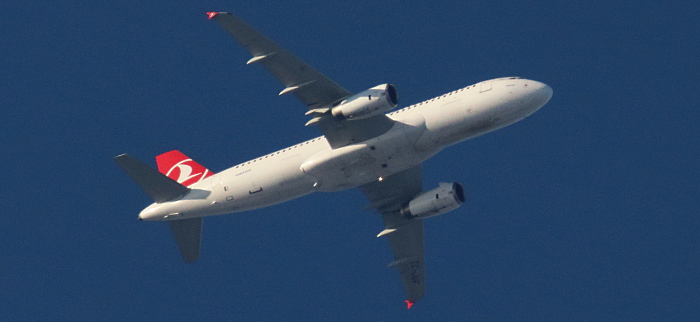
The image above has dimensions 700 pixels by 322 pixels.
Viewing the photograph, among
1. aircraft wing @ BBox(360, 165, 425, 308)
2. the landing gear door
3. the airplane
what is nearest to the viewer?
the airplane

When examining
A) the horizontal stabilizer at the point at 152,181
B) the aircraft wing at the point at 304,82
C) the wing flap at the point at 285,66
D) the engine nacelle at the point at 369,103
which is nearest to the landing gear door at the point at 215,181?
the horizontal stabilizer at the point at 152,181

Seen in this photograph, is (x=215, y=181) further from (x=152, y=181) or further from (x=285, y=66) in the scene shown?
(x=285, y=66)

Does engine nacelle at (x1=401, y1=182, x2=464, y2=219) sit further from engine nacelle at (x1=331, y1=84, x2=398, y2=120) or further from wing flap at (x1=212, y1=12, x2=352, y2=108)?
wing flap at (x1=212, y1=12, x2=352, y2=108)

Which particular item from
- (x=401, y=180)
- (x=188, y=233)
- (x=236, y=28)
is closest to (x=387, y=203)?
(x=401, y=180)

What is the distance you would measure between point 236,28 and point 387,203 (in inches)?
834

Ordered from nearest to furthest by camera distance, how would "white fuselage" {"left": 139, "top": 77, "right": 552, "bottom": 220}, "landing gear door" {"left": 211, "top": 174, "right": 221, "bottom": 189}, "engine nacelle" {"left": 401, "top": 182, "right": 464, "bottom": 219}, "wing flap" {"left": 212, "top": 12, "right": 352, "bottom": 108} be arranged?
A: 1. "wing flap" {"left": 212, "top": 12, "right": 352, "bottom": 108}
2. "white fuselage" {"left": 139, "top": 77, "right": 552, "bottom": 220}
3. "landing gear door" {"left": 211, "top": 174, "right": 221, "bottom": 189}
4. "engine nacelle" {"left": 401, "top": 182, "right": 464, "bottom": 219}

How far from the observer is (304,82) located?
244ft

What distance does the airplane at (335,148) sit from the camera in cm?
7369

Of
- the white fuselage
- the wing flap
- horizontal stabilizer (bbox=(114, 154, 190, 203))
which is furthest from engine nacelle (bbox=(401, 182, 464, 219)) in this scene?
horizontal stabilizer (bbox=(114, 154, 190, 203))

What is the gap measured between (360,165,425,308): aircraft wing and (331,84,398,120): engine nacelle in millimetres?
10794

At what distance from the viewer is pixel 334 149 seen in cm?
7700

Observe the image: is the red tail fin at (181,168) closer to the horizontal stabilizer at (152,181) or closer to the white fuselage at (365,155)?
the white fuselage at (365,155)

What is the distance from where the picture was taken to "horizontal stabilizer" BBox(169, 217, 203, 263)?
3250 inches

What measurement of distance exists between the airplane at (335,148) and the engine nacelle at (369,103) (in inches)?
2.6
